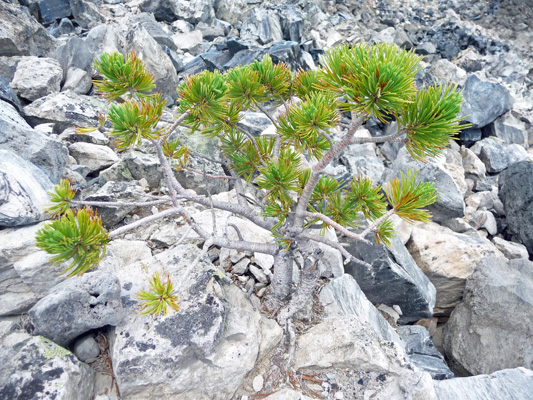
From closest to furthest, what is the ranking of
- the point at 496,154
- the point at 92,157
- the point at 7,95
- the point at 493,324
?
the point at 493,324
the point at 92,157
the point at 7,95
the point at 496,154

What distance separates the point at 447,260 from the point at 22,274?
19.2 feet

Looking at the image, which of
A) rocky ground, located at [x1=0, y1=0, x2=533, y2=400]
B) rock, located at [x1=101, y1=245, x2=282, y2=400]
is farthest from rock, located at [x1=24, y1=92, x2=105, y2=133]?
rock, located at [x1=101, y1=245, x2=282, y2=400]

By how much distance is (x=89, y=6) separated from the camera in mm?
11398

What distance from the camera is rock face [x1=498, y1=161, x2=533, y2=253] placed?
22.2ft

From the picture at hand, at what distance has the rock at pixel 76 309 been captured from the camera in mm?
2262

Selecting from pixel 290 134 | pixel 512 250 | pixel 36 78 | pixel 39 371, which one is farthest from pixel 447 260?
pixel 36 78

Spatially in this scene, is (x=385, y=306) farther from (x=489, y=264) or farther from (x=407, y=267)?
(x=489, y=264)

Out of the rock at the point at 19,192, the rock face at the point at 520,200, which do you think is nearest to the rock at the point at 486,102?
Result: the rock face at the point at 520,200

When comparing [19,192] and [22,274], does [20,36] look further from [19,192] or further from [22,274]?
[22,274]

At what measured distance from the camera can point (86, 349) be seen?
246cm

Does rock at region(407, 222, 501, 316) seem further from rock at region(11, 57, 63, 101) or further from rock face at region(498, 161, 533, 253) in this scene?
rock at region(11, 57, 63, 101)

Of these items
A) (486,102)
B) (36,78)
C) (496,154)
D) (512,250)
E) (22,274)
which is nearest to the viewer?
(22,274)

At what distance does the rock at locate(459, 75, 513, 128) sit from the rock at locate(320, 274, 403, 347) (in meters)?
9.38

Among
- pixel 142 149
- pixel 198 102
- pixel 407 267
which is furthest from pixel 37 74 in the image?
pixel 407 267
